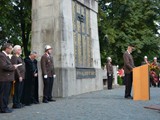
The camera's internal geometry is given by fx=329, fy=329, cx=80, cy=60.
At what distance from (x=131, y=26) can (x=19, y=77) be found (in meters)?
22.1

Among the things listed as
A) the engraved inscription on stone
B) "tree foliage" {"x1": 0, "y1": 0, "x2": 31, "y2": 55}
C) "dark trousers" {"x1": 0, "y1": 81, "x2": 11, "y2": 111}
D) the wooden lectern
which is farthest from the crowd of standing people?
"tree foliage" {"x1": 0, "y1": 0, "x2": 31, "y2": 55}

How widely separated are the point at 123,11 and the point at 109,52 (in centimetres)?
403

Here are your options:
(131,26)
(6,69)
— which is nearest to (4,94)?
(6,69)

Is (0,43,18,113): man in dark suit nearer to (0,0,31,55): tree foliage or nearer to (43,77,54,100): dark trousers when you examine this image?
(43,77,54,100): dark trousers

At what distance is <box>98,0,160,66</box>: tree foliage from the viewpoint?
28.7 m

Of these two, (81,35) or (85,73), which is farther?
(81,35)

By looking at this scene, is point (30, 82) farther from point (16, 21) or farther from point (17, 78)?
point (16, 21)

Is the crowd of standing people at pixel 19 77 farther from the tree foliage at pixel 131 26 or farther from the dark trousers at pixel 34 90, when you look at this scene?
the tree foliage at pixel 131 26

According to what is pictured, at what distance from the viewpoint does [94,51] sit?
1694 cm

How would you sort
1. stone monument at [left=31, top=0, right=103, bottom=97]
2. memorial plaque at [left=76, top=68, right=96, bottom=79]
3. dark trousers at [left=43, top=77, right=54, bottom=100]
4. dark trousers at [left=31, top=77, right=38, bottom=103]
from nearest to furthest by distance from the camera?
dark trousers at [left=31, top=77, right=38, bottom=103]
dark trousers at [left=43, top=77, right=54, bottom=100]
stone monument at [left=31, top=0, right=103, bottom=97]
memorial plaque at [left=76, top=68, right=96, bottom=79]

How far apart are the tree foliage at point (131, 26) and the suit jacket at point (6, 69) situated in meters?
18.3

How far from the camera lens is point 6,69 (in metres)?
8.91

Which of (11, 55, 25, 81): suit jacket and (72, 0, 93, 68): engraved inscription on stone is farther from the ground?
(72, 0, 93, 68): engraved inscription on stone

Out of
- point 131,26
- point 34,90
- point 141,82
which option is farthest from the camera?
point 131,26
